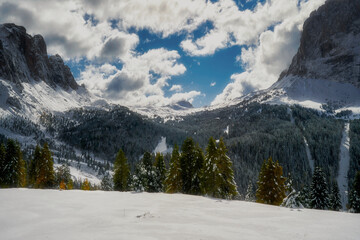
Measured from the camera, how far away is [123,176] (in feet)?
131

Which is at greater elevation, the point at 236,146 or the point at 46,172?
the point at 236,146

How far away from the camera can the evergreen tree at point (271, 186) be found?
28.3 meters

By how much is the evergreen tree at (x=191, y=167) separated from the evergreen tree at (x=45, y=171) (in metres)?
27.4

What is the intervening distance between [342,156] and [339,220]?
190836 millimetres

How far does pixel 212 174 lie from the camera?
82.2ft

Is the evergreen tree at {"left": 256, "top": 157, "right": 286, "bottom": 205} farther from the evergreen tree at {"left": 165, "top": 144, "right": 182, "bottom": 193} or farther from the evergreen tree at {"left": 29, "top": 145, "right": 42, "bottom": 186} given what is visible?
the evergreen tree at {"left": 29, "top": 145, "right": 42, "bottom": 186}

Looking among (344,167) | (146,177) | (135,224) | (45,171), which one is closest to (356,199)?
(146,177)

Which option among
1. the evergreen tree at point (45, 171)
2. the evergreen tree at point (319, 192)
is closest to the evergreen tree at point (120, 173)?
the evergreen tree at point (45, 171)

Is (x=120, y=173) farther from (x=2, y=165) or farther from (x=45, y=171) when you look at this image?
(x=2, y=165)

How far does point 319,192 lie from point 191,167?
21.6 meters

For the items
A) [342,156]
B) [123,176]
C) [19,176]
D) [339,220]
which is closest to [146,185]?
[123,176]

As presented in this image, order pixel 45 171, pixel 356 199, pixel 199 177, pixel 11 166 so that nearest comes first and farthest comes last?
pixel 199 177 → pixel 356 199 → pixel 11 166 → pixel 45 171

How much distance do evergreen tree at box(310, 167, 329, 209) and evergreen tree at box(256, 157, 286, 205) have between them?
7489 millimetres

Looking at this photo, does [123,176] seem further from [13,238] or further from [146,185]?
[13,238]
